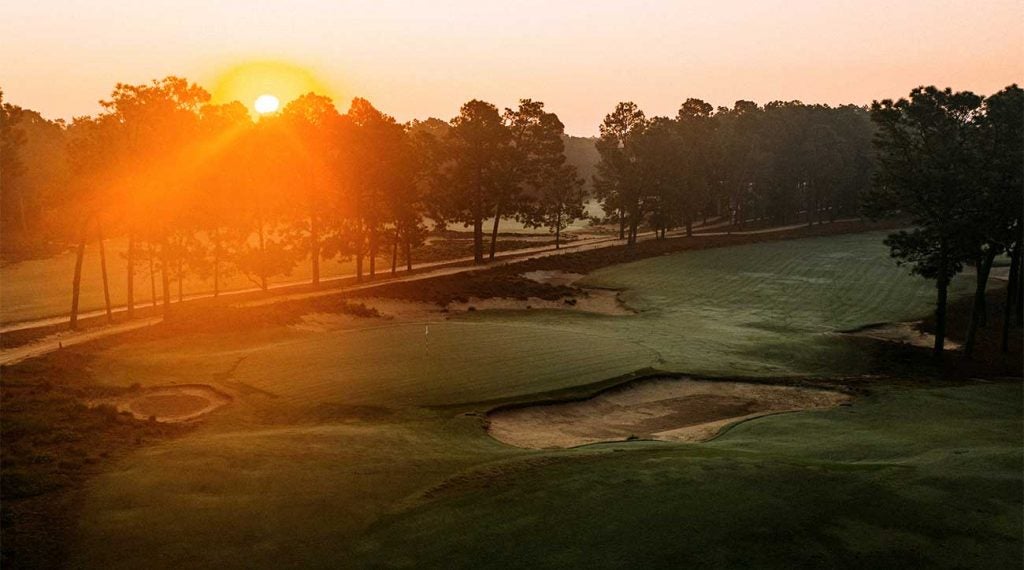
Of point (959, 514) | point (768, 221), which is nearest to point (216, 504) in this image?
point (959, 514)

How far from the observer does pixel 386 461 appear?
20766mm

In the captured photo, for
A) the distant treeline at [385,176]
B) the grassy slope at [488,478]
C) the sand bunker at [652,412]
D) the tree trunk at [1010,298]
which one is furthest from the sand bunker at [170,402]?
the tree trunk at [1010,298]

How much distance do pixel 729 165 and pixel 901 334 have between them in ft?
243

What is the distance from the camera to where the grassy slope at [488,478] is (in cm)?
1455

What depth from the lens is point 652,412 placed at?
30.9 metres

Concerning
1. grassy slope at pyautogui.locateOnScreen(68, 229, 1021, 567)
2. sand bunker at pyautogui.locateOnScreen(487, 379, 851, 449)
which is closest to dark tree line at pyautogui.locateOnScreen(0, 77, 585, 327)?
grassy slope at pyautogui.locateOnScreen(68, 229, 1021, 567)

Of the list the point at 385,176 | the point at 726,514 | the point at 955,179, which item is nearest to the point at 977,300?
the point at 955,179

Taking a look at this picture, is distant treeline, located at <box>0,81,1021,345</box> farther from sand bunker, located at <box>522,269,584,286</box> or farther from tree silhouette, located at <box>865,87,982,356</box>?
sand bunker, located at <box>522,269,584,286</box>

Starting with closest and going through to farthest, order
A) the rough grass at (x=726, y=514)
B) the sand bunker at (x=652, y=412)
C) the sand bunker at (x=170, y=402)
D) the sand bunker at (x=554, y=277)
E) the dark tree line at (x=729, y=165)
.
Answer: the rough grass at (x=726, y=514) → the sand bunker at (x=652, y=412) → the sand bunker at (x=170, y=402) → the sand bunker at (x=554, y=277) → the dark tree line at (x=729, y=165)

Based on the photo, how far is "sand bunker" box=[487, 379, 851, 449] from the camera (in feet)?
88.3

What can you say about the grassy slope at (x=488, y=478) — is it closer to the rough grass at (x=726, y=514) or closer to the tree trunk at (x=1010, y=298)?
the rough grass at (x=726, y=514)

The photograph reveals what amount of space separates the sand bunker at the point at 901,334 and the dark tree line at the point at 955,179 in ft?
8.82

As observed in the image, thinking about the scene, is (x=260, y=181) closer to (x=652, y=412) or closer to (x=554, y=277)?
(x=554, y=277)

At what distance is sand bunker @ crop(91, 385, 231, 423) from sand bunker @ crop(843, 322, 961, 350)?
1762 inches
